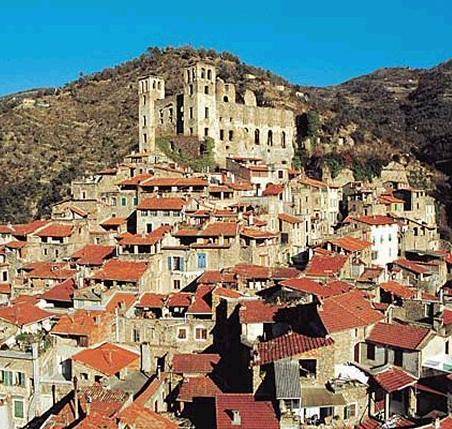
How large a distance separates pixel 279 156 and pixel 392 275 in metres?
33.1

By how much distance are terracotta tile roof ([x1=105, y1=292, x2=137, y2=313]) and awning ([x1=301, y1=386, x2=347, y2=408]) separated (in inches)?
543

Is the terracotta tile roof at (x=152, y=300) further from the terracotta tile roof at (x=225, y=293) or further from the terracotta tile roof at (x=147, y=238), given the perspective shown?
the terracotta tile roof at (x=147, y=238)

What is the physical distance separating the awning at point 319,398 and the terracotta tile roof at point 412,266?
853 inches

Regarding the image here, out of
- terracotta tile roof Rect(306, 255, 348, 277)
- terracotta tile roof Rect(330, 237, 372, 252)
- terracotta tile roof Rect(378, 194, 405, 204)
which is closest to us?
terracotta tile roof Rect(306, 255, 348, 277)

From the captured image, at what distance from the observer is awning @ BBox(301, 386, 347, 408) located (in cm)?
2597

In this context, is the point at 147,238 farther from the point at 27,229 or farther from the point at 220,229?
the point at 27,229

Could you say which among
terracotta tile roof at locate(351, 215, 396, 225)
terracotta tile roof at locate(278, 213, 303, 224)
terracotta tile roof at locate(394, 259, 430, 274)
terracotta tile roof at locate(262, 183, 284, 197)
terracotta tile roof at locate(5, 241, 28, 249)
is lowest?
terracotta tile roof at locate(394, 259, 430, 274)

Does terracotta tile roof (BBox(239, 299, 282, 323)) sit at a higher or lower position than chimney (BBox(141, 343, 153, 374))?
higher

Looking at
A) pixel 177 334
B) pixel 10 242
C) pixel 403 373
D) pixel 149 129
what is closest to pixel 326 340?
pixel 403 373

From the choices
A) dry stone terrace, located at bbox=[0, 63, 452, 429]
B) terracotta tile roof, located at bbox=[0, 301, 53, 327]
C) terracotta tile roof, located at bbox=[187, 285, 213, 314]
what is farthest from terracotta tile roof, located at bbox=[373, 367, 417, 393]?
terracotta tile roof, located at bbox=[0, 301, 53, 327]

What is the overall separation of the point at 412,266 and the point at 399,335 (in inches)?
782

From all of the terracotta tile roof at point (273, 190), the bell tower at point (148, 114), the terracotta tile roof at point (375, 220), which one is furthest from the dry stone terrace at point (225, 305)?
the bell tower at point (148, 114)

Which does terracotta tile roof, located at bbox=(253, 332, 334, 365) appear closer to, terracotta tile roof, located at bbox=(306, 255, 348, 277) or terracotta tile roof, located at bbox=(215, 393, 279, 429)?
terracotta tile roof, located at bbox=(215, 393, 279, 429)

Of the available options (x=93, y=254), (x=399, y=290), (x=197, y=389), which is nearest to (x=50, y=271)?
(x=93, y=254)
